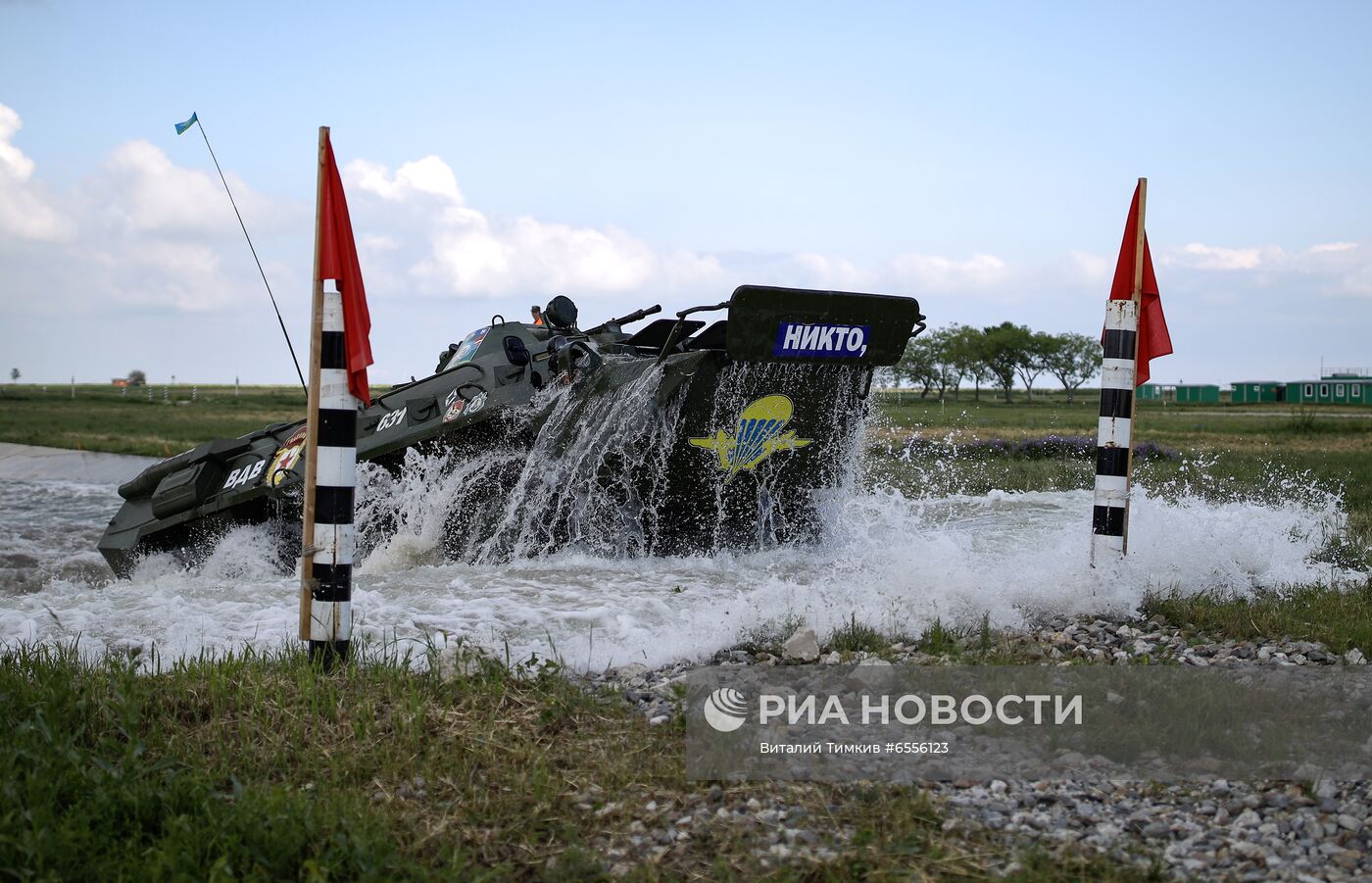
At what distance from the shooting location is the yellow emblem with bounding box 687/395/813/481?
830 cm

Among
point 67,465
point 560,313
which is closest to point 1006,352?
point 67,465

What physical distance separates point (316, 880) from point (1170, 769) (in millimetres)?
2698

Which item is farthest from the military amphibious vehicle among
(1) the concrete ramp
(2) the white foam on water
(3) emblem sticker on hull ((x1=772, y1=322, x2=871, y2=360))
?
(1) the concrete ramp

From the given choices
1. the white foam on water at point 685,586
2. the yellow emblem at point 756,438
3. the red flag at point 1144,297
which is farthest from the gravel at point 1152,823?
the yellow emblem at point 756,438

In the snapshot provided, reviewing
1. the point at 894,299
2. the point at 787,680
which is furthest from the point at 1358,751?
the point at 894,299

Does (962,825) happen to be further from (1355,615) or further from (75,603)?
(75,603)

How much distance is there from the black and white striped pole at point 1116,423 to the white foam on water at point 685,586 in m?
0.18

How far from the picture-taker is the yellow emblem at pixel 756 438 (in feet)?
27.2

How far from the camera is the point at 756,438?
8492 millimetres

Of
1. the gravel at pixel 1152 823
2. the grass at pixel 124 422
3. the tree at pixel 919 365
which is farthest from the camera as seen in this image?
the tree at pixel 919 365

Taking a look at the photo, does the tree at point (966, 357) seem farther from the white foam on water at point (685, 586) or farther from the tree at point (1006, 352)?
the white foam on water at point (685, 586)

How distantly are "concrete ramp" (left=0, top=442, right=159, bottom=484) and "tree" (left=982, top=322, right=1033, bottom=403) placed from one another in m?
68.6

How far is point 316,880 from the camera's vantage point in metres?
3.13

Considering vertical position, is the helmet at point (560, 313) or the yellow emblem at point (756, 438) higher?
the helmet at point (560, 313)
